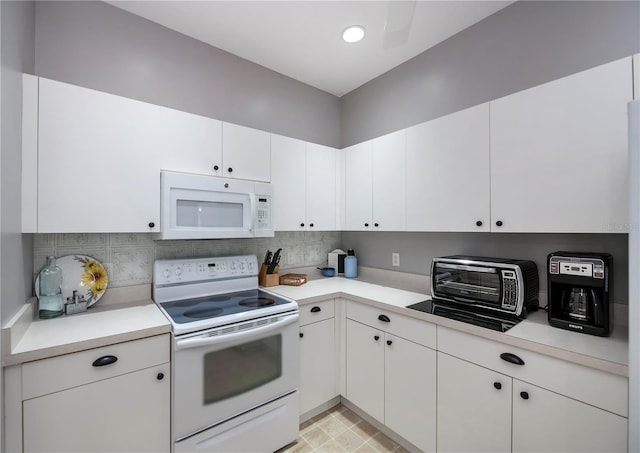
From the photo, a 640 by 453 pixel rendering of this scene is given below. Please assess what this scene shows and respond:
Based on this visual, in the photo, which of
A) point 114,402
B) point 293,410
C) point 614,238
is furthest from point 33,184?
point 614,238

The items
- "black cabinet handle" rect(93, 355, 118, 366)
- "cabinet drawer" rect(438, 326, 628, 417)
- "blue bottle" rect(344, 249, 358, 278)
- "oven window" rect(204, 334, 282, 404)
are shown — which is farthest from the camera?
"blue bottle" rect(344, 249, 358, 278)

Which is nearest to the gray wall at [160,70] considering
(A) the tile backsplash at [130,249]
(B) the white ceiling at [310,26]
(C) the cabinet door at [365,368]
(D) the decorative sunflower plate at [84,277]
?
(B) the white ceiling at [310,26]

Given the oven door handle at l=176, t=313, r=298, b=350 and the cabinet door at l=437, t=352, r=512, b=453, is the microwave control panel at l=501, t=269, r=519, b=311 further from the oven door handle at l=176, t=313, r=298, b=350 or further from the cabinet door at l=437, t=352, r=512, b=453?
the oven door handle at l=176, t=313, r=298, b=350

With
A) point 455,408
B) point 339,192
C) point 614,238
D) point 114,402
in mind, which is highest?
point 339,192

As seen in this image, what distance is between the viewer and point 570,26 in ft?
5.30

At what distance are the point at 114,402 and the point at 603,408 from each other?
6.72 ft

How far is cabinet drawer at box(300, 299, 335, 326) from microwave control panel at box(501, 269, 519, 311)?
112 cm

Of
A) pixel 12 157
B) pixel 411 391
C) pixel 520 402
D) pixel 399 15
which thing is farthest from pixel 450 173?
pixel 12 157

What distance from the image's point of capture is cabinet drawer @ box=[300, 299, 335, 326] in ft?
6.68

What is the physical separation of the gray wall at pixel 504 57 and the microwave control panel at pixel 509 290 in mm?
1170

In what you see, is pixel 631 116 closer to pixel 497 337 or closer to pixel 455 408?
pixel 497 337

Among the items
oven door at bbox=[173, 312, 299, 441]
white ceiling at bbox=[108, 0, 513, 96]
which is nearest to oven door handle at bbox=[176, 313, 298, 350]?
oven door at bbox=[173, 312, 299, 441]

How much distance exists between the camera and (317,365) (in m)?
2.11

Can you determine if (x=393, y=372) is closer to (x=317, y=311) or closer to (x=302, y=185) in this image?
(x=317, y=311)
